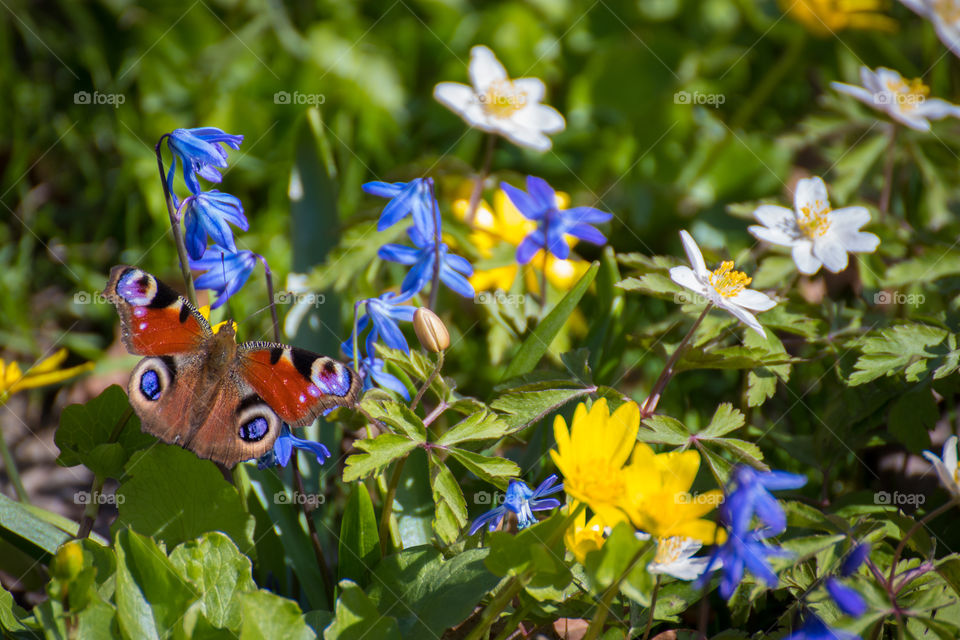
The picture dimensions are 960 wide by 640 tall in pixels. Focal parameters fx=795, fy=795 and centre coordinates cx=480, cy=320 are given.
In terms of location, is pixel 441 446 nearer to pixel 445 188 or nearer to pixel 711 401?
pixel 711 401

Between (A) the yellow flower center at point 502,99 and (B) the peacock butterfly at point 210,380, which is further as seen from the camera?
(A) the yellow flower center at point 502,99

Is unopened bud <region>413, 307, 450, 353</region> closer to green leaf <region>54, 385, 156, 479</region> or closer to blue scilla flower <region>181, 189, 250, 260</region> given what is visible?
blue scilla flower <region>181, 189, 250, 260</region>
